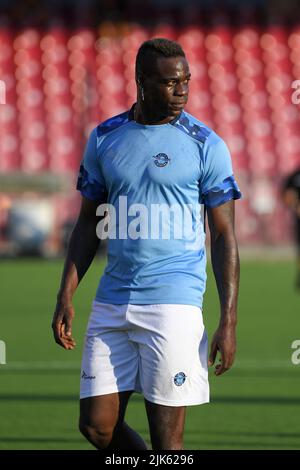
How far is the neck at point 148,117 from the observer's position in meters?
5.36

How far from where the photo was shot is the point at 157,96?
5.27 meters

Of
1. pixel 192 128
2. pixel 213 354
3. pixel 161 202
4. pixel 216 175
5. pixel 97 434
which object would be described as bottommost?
pixel 97 434

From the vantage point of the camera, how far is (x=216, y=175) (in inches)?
209

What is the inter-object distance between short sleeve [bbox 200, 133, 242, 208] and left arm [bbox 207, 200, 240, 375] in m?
0.04

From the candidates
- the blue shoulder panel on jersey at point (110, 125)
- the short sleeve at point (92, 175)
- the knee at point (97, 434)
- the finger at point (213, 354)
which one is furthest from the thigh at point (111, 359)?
the blue shoulder panel on jersey at point (110, 125)

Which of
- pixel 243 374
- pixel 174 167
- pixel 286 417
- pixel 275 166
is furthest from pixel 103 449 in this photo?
pixel 275 166

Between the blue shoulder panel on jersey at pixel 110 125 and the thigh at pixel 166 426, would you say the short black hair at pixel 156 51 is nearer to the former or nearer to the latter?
the blue shoulder panel on jersey at pixel 110 125

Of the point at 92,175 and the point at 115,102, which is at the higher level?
the point at 115,102

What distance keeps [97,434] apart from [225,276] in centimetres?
90

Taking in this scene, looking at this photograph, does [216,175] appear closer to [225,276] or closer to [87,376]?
[225,276]

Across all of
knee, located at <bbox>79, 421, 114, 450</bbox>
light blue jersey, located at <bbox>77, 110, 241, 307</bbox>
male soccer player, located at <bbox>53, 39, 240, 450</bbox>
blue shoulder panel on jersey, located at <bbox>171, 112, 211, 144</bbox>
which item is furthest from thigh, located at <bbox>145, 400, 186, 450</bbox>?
blue shoulder panel on jersey, located at <bbox>171, 112, 211, 144</bbox>

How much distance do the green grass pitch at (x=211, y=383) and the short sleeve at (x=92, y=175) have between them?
102 inches

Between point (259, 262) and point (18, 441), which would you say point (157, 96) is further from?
point (259, 262)

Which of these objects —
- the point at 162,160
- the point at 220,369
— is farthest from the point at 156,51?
the point at 220,369
